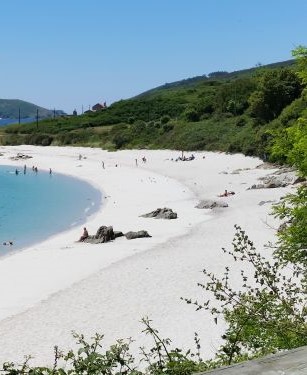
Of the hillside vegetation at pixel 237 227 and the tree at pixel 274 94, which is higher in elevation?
the tree at pixel 274 94

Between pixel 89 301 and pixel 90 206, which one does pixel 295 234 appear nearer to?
pixel 89 301

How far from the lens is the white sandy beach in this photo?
1528 cm

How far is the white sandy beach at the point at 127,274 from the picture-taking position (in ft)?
50.1

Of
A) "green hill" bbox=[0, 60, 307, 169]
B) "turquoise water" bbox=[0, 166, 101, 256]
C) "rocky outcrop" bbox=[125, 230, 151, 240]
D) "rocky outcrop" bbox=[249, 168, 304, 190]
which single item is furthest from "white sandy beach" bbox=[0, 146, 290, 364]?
"green hill" bbox=[0, 60, 307, 169]

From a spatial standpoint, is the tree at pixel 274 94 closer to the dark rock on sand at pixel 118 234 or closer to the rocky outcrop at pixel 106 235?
the dark rock on sand at pixel 118 234

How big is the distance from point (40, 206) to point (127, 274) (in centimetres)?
2677

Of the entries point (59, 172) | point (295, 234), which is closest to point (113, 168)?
point (59, 172)

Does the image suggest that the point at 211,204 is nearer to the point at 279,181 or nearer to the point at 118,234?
the point at 279,181

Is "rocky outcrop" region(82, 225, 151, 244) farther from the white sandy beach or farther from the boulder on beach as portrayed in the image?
the white sandy beach

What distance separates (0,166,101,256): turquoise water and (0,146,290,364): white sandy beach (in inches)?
71.7

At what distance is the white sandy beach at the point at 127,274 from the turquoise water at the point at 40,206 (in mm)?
1820

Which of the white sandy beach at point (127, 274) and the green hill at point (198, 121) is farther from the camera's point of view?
the green hill at point (198, 121)

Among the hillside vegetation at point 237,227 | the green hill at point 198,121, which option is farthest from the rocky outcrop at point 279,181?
the green hill at point 198,121

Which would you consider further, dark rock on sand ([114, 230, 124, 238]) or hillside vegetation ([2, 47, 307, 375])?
dark rock on sand ([114, 230, 124, 238])
